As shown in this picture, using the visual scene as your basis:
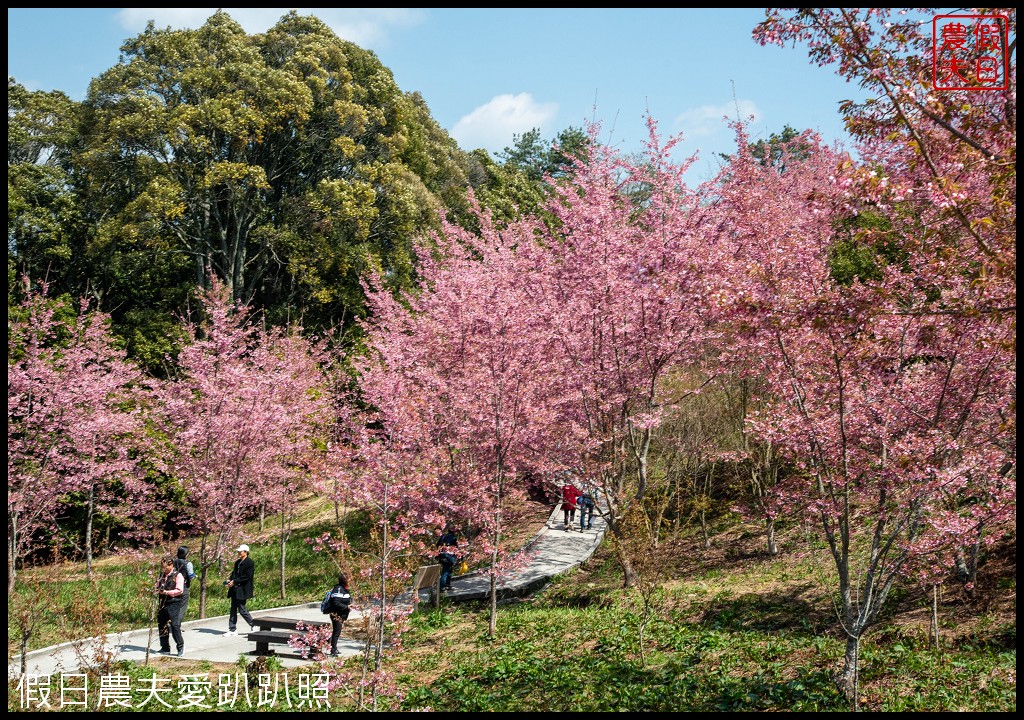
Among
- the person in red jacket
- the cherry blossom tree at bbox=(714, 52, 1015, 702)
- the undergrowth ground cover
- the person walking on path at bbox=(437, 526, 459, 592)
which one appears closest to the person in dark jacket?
the undergrowth ground cover

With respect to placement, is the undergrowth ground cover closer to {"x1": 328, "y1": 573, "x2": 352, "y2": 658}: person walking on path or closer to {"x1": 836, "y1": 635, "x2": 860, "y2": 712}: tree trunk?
{"x1": 836, "y1": 635, "x2": 860, "y2": 712}: tree trunk

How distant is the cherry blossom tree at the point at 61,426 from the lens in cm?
1537

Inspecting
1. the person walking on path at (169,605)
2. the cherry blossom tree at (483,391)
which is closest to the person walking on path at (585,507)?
the cherry blossom tree at (483,391)

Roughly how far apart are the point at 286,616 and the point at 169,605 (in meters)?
2.84

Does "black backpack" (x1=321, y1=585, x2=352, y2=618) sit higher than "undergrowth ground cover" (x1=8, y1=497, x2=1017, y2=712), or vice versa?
"black backpack" (x1=321, y1=585, x2=352, y2=618)

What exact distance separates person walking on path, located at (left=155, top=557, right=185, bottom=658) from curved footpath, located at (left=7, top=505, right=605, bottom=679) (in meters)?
0.21

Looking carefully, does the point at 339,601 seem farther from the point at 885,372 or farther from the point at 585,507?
the point at 585,507

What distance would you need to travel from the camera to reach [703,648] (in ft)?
31.1

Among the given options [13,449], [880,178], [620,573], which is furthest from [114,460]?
[880,178]

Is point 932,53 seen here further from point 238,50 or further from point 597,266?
point 238,50

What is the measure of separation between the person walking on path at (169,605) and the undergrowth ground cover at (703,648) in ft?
1.91

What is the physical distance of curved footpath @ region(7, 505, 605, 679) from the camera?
10305 mm

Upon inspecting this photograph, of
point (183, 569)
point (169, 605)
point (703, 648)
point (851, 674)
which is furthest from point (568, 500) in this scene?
point (851, 674)

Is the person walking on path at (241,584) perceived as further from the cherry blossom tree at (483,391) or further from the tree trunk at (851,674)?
the tree trunk at (851,674)
